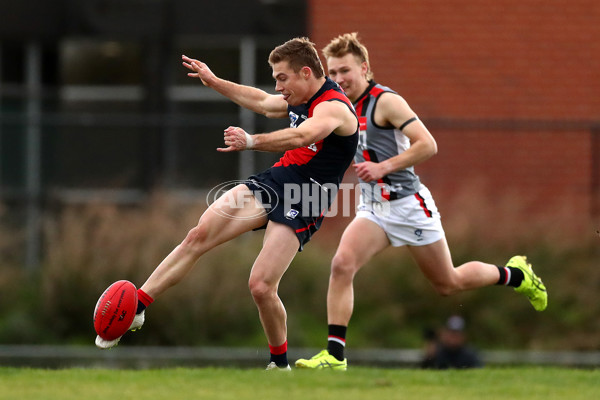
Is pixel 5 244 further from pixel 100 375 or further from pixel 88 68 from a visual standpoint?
pixel 100 375

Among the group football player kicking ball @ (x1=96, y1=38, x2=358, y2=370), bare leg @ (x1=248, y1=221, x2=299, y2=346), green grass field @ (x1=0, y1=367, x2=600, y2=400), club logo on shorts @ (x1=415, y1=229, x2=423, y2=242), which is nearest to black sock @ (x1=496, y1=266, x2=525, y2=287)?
club logo on shorts @ (x1=415, y1=229, x2=423, y2=242)

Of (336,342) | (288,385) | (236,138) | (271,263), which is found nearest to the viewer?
(288,385)

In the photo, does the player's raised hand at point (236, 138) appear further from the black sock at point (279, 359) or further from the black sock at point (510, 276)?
the black sock at point (510, 276)

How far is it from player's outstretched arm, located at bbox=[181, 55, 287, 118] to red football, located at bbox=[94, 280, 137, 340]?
66.5 inches

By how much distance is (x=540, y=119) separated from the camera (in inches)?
616

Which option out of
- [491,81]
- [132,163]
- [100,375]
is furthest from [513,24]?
[100,375]

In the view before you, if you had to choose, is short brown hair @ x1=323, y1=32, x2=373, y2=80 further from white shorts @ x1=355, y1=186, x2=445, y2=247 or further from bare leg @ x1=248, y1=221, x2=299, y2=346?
bare leg @ x1=248, y1=221, x2=299, y2=346

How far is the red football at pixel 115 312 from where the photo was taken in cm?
732

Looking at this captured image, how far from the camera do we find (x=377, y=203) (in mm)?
8328

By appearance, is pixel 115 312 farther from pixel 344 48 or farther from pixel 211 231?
pixel 344 48

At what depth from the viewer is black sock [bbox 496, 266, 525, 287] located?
29.0ft

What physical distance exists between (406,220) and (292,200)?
109 centimetres

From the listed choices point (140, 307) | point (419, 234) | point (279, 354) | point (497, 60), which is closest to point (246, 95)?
point (419, 234)

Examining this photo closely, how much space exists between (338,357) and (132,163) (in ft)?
26.2
